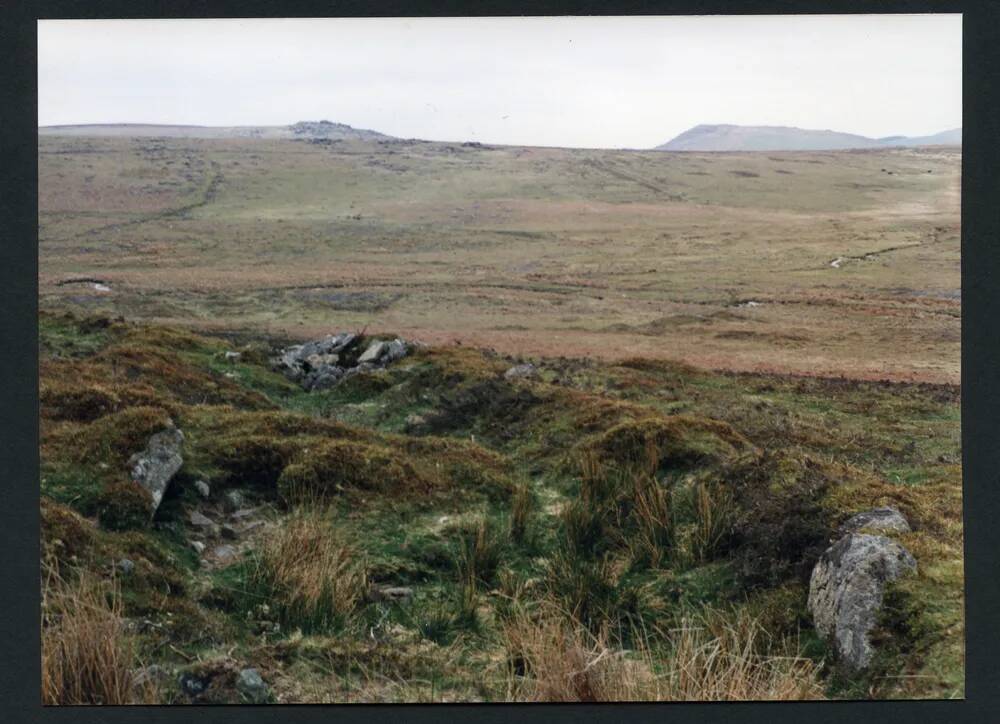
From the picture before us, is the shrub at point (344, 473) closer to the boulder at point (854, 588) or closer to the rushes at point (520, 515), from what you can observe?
the rushes at point (520, 515)


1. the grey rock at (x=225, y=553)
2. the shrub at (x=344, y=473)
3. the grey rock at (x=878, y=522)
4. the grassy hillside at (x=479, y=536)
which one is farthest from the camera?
the shrub at (x=344, y=473)

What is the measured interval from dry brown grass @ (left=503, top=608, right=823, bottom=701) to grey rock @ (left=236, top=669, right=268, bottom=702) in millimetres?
1436

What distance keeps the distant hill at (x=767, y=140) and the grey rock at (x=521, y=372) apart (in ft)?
7.44

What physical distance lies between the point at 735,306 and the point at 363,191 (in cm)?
361

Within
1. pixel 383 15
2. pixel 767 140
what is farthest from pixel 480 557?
pixel 767 140

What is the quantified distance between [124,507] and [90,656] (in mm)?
1020

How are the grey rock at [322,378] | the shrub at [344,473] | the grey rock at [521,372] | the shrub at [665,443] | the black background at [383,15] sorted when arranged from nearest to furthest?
1. the black background at [383,15]
2. the shrub at [344,473]
3. the shrub at [665,443]
4. the grey rock at [521,372]
5. the grey rock at [322,378]

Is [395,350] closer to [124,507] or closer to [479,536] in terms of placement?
[479,536]

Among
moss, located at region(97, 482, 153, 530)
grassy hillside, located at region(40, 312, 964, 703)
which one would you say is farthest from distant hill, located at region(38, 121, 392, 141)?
moss, located at region(97, 482, 153, 530)

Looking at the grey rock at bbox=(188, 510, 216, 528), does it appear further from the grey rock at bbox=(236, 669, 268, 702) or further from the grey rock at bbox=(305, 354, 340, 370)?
the grey rock at bbox=(305, 354, 340, 370)

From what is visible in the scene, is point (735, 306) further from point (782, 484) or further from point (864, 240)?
point (782, 484)

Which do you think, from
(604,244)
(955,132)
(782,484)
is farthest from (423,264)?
(955,132)

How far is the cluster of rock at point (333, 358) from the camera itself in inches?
354

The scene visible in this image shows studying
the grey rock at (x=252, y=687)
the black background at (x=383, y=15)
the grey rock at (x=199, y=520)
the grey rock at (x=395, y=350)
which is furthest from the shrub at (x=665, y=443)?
the grey rock at (x=252, y=687)
